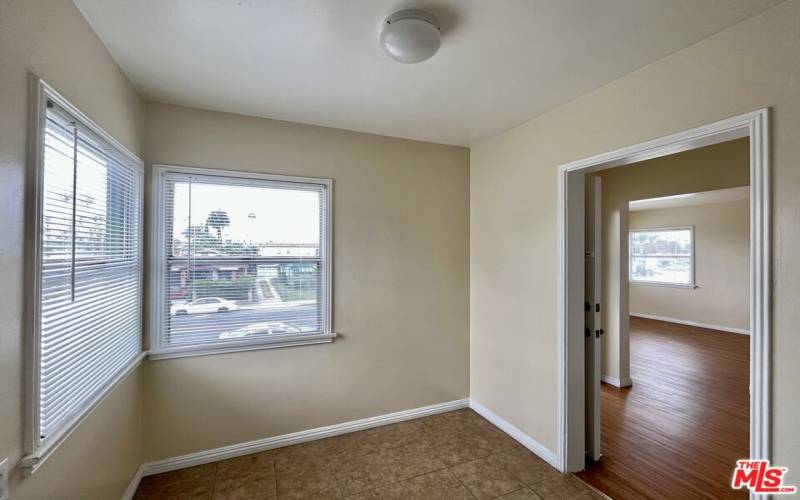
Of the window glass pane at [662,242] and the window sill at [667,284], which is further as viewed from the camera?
the window glass pane at [662,242]

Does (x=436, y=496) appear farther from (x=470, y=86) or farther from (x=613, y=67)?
(x=613, y=67)

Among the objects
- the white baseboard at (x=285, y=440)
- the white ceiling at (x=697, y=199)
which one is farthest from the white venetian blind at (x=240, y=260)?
the white ceiling at (x=697, y=199)

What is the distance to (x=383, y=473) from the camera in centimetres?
238

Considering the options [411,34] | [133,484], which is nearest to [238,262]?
[133,484]

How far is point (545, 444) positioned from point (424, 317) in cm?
138

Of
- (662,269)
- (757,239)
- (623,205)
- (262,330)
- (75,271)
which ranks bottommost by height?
(262,330)

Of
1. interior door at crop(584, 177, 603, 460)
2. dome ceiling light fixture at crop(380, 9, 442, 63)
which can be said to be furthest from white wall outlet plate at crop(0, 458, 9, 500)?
interior door at crop(584, 177, 603, 460)

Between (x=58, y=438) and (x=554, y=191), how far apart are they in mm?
2970

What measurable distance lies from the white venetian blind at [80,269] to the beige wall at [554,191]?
2751mm

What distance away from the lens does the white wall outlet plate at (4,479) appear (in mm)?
1003

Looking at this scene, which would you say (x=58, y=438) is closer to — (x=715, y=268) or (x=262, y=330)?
(x=262, y=330)

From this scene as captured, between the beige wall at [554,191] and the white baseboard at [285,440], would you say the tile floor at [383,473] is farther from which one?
the beige wall at [554,191]

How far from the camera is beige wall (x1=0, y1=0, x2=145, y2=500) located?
1.05 metres

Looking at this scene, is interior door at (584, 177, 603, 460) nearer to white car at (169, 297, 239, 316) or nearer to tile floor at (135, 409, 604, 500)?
tile floor at (135, 409, 604, 500)
